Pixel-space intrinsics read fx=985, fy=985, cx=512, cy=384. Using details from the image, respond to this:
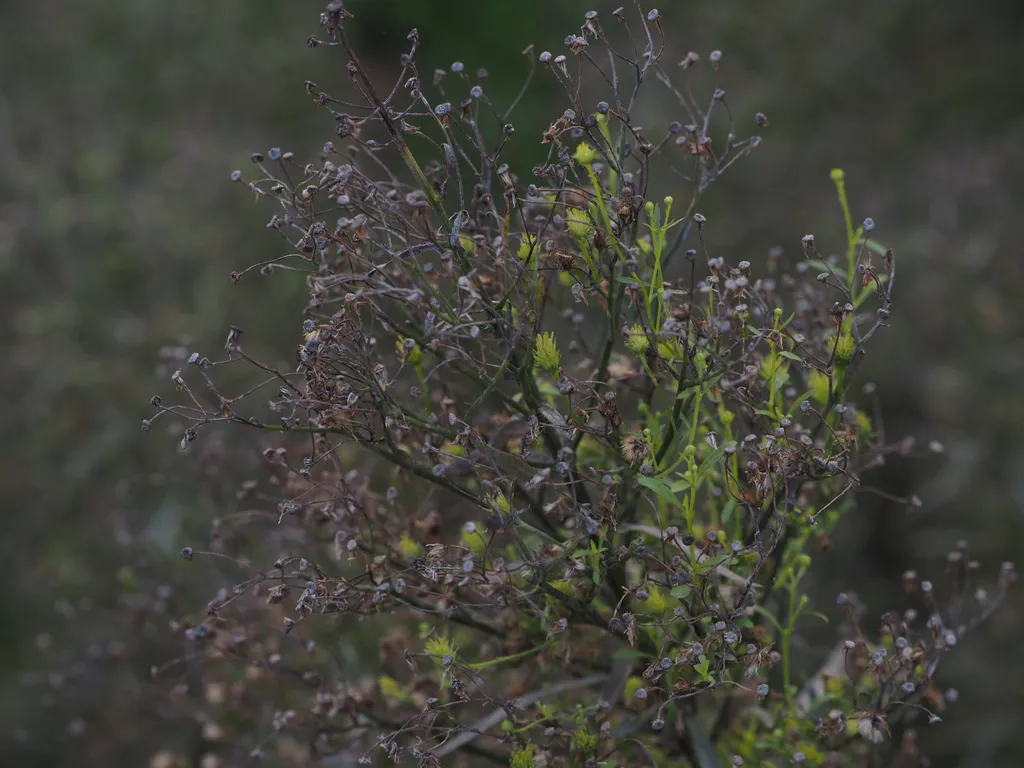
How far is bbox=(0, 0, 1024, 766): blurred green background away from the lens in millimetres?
3002

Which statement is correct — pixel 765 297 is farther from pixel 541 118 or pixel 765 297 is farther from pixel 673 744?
pixel 541 118

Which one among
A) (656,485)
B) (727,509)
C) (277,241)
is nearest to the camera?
(656,485)

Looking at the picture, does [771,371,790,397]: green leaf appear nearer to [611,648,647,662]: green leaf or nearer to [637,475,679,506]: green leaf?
[637,475,679,506]: green leaf

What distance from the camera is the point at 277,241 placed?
10.9 feet

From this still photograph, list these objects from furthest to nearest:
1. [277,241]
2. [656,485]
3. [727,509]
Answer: [277,241]
[727,509]
[656,485]

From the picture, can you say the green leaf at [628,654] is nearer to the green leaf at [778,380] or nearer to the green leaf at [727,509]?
the green leaf at [727,509]

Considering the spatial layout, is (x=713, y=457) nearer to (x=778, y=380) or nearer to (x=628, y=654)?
(x=778, y=380)

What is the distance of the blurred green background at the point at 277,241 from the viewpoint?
3.00m

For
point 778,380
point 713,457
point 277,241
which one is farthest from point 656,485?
point 277,241

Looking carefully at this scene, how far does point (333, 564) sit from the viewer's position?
5.92 ft

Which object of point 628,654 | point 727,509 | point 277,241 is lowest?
point 628,654

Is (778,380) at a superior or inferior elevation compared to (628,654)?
superior

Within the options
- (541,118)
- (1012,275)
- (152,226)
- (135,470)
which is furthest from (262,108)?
(1012,275)

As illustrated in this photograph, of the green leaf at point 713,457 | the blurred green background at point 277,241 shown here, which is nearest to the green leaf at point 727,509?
the green leaf at point 713,457
